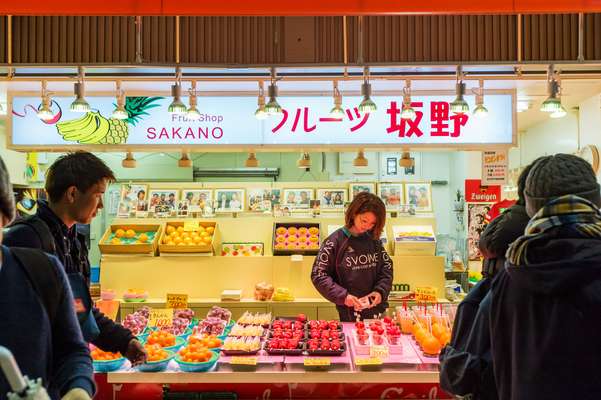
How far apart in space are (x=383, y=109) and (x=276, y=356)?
2.88m

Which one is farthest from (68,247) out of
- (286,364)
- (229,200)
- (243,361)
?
(229,200)

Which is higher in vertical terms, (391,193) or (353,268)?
(391,193)

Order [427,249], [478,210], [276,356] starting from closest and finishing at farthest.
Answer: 1. [276,356]
2. [427,249]
3. [478,210]

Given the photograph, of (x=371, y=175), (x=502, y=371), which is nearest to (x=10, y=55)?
(x=502, y=371)

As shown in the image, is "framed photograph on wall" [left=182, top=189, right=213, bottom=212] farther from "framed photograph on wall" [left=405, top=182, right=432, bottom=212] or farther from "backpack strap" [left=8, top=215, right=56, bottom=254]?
"backpack strap" [left=8, top=215, right=56, bottom=254]

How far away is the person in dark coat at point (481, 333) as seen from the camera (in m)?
2.35

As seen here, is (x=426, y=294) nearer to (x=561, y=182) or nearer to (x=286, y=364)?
(x=286, y=364)

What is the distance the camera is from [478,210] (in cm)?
971

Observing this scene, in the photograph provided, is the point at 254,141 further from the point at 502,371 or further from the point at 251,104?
the point at 502,371

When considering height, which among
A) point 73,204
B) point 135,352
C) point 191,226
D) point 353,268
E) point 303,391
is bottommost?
point 303,391

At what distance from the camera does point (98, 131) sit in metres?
5.59

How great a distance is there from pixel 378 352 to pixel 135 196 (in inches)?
197

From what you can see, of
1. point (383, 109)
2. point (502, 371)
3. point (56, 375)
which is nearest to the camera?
point (56, 375)

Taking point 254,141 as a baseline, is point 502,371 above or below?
below
